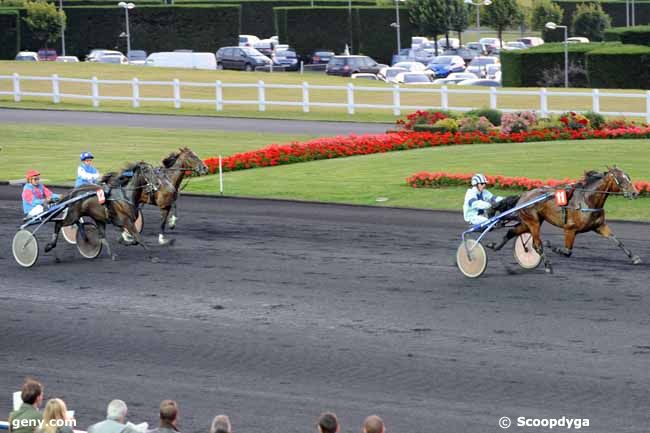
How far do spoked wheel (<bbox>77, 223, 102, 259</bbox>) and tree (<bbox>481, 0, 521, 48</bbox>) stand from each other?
64.4 m

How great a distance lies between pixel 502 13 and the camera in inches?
3157

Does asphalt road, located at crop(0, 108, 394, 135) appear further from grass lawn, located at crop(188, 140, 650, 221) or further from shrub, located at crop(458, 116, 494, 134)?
grass lawn, located at crop(188, 140, 650, 221)

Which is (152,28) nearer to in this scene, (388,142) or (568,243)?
(388,142)

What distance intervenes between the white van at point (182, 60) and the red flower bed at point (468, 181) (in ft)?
129

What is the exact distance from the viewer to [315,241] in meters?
18.7

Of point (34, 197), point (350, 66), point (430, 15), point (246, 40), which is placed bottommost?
point (34, 197)

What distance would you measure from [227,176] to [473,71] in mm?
40344

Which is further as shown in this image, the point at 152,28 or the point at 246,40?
the point at 246,40

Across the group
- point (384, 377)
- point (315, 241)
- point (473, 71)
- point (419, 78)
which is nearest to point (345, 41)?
point (473, 71)

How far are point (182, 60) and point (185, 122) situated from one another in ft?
85.1

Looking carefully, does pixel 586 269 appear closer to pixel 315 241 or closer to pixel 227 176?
pixel 315 241

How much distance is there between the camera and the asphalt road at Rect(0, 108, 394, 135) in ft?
110

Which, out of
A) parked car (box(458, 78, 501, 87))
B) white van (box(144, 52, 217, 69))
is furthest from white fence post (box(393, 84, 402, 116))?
white van (box(144, 52, 217, 69))

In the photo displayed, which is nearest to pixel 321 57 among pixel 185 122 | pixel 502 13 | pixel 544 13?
pixel 502 13
